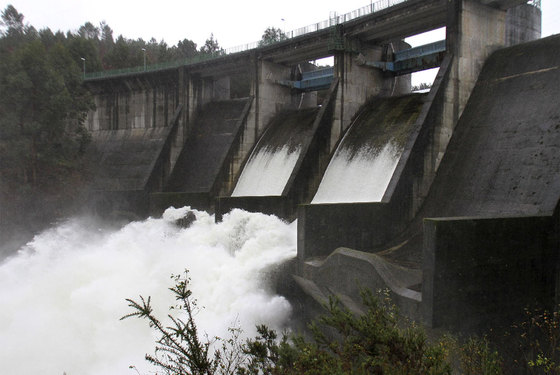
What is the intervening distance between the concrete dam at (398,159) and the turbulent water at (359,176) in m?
0.06

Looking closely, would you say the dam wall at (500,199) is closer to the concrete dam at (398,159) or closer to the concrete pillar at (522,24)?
the concrete dam at (398,159)

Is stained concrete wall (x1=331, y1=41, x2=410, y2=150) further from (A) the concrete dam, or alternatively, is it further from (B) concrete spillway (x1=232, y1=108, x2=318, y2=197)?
(B) concrete spillway (x1=232, y1=108, x2=318, y2=197)

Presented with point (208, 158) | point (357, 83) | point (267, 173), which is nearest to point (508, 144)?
point (357, 83)

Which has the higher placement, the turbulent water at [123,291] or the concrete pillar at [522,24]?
the concrete pillar at [522,24]

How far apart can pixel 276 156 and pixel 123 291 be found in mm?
10146

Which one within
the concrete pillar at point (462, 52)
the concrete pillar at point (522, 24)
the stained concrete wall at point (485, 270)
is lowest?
the stained concrete wall at point (485, 270)

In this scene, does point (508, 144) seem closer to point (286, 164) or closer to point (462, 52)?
point (462, 52)

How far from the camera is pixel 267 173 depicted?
2022cm

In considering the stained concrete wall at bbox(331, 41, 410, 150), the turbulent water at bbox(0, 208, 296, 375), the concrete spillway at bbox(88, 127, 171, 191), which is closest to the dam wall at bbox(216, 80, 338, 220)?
the stained concrete wall at bbox(331, 41, 410, 150)


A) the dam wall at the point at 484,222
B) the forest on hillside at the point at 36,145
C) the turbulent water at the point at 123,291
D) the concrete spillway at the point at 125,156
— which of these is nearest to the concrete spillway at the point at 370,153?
the dam wall at the point at 484,222

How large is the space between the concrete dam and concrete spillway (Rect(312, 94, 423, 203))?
6 cm

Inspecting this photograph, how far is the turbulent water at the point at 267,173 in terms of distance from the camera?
62.2ft

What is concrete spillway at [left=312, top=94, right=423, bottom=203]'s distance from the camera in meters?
15.0

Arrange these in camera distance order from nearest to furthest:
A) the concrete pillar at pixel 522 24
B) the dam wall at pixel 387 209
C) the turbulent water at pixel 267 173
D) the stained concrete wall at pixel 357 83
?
the dam wall at pixel 387 209
the concrete pillar at pixel 522 24
the stained concrete wall at pixel 357 83
the turbulent water at pixel 267 173
